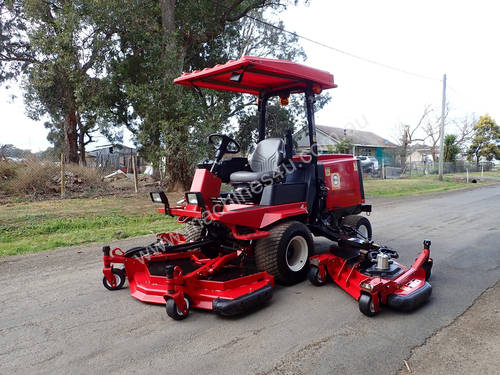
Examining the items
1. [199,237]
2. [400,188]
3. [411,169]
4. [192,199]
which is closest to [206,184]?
[192,199]

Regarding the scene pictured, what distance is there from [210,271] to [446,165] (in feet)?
123

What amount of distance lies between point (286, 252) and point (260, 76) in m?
2.27

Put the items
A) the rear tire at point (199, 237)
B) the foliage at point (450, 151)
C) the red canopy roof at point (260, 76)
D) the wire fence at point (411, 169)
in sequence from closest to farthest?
the red canopy roof at point (260, 76)
the rear tire at point (199, 237)
the wire fence at point (411, 169)
the foliage at point (450, 151)

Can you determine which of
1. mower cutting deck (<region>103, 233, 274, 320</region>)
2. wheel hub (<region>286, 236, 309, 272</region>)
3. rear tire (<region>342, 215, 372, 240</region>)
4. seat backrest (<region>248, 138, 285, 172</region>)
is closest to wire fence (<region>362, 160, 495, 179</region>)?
rear tire (<region>342, 215, 372, 240</region>)

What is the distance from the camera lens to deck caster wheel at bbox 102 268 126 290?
4.37m

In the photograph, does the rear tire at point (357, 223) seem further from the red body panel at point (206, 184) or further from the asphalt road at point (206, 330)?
the red body panel at point (206, 184)

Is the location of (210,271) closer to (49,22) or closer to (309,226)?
(309,226)

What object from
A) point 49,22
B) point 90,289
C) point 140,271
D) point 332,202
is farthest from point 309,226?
point 49,22

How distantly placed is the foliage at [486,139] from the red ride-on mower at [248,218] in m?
49.6

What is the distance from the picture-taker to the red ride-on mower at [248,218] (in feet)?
12.4

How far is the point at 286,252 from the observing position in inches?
172

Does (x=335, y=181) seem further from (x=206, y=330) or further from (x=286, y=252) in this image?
(x=206, y=330)

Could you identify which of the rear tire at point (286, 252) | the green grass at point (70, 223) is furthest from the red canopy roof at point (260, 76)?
the green grass at point (70, 223)

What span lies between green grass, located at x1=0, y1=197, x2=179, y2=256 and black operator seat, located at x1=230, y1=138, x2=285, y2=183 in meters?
3.34
